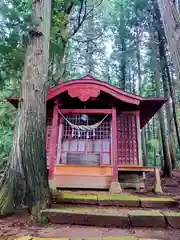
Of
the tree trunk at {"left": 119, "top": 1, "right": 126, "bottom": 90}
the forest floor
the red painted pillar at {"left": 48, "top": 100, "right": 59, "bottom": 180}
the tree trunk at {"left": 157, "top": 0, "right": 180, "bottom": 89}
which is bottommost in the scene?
the forest floor

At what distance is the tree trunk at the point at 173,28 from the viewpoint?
245 centimetres

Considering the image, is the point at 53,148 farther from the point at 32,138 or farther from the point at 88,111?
the point at 32,138

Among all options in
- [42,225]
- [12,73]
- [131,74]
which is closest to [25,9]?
[12,73]

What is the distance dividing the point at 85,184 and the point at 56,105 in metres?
2.57

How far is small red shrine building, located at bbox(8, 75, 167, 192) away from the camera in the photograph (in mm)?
5414

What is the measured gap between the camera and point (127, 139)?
20.7ft

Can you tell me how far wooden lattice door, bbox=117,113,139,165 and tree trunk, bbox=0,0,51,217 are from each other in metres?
3.50

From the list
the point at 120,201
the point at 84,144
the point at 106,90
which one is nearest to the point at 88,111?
the point at 106,90

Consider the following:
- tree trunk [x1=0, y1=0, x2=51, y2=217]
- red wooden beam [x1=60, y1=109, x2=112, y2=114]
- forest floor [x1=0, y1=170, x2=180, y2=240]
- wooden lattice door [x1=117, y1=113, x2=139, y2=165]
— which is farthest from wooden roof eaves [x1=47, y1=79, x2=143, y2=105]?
forest floor [x1=0, y1=170, x2=180, y2=240]

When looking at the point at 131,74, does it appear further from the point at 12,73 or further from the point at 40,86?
the point at 40,86

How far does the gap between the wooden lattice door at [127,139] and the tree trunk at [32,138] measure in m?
3.50

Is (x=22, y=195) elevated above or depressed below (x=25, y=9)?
below

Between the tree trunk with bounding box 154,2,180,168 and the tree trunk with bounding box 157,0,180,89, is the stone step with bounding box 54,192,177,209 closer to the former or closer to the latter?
the tree trunk with bounding box 157,0,180,89

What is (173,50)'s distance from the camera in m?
2.53
